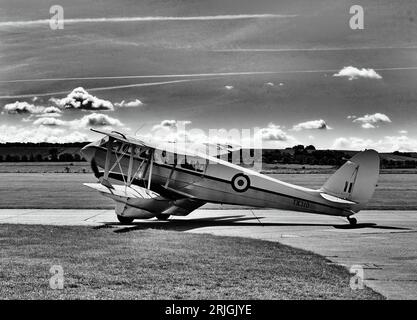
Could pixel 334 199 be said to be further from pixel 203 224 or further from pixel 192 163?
pixel 192 163

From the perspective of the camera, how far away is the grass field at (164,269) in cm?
815

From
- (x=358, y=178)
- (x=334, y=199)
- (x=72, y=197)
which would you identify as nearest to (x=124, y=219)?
(x=334, y=199)

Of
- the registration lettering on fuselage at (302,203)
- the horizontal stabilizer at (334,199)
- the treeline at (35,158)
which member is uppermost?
the treeline at (35,158)

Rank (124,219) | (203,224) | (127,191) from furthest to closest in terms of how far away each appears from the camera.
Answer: (203,224)
(124,219)
(127,191)

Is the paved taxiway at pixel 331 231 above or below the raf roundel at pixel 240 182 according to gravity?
below

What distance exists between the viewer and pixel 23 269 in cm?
987

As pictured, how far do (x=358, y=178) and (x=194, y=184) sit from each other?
6218 millimetres

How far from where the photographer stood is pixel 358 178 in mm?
17844

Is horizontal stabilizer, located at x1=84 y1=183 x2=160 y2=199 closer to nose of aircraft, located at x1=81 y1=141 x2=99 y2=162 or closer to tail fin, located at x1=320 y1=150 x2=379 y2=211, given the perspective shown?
nose of aircraft, located at x1=81 y1=141 x2=99 y2=162

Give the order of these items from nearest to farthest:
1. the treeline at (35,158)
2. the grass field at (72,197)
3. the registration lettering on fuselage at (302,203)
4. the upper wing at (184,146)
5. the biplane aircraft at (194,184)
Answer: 1. the biplane aircraft at (194,184)
2. the upper wing at (184,146)
3. the registration lettering on fuselage at (302,203)
4. the grass field at (72,197)
5. the treeline at (35,158)

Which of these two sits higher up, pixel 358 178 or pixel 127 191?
pixel 358 178

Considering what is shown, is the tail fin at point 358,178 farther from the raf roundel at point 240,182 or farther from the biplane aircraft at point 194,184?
the raf roundel at point 240,182

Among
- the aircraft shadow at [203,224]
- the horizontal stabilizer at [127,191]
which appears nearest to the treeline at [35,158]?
the aircraft shadow at [203,224]
